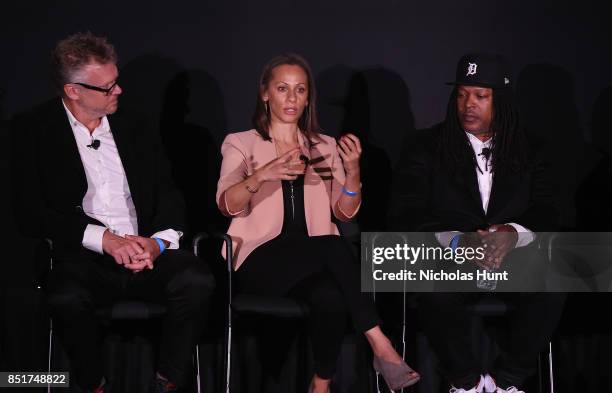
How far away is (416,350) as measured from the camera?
4020 millimetres

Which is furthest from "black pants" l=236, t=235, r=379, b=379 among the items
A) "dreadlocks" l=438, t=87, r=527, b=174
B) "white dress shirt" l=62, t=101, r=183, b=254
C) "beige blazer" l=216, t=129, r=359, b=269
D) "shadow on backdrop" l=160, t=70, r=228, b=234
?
"shadow on backdrop" l=160, t=70, r=228, b=234

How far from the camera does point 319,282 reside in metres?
3.64

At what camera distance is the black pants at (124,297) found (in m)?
3.36

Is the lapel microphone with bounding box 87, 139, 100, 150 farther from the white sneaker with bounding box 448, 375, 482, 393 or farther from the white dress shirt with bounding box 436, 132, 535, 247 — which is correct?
the white sneaker with bounding box 448, 375, 482, 393

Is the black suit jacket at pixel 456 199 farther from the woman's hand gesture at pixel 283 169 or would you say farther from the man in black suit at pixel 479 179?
the woman's hand gesture at pixel 283 169

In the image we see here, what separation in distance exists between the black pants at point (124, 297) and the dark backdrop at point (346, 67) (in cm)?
113

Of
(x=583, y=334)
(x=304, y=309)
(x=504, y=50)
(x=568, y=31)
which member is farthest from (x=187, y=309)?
(x=568, y=31)

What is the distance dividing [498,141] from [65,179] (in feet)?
6.44

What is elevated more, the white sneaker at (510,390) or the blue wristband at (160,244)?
the blue wristband at (160,244)

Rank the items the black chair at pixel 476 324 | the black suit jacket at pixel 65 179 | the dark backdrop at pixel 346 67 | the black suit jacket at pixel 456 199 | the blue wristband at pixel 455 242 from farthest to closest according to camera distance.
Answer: the dark backdrop at pixel 346 67 < the black suit jacket at pixel 456 199 < the blue wristband at pixel 455 242 < the black chair at pixel 476 324 < the black suit jacket at pixel 65 179

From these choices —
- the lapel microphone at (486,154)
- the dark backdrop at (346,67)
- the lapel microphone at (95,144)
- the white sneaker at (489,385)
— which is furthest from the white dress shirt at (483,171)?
the lapel microphone at (95,144)

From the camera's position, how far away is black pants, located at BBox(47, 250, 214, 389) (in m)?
3.36

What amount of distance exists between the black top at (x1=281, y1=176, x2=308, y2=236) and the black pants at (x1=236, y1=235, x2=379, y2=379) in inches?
5.5

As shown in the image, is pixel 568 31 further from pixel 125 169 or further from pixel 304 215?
pixel 125 169
